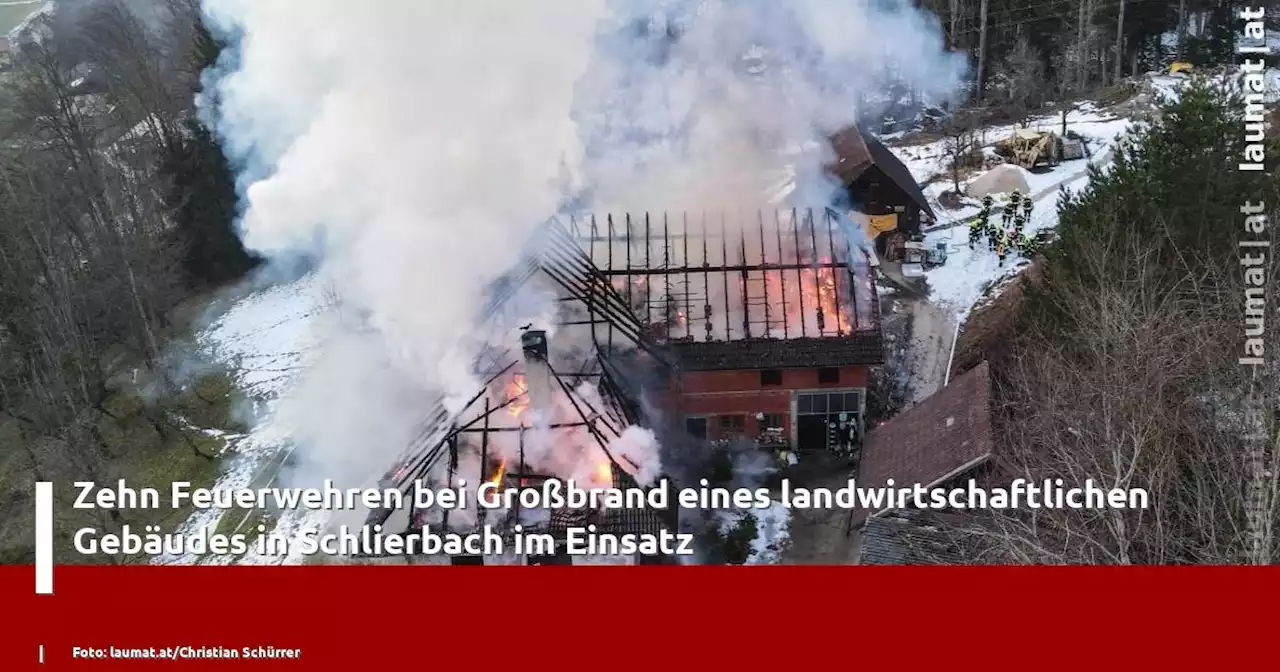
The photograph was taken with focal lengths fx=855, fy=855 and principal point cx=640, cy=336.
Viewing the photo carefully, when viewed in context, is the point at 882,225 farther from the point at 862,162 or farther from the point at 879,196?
the point at 862,162

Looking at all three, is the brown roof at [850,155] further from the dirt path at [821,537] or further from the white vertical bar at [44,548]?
the white vertical bar at [44,548]

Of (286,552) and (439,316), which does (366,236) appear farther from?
(286,552)

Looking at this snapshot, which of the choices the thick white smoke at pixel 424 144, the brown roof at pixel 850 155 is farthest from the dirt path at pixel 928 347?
the thick white smoke at pixel 424 144

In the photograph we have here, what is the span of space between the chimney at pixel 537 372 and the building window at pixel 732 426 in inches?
280

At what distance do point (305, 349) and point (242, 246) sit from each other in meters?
9.67

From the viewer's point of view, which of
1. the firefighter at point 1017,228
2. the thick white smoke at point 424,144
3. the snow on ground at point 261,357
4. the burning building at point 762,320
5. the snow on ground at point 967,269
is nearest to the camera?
the thick white smoke at point 424,144

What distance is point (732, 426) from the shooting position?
2522 cm

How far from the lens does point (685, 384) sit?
2459 centimetres

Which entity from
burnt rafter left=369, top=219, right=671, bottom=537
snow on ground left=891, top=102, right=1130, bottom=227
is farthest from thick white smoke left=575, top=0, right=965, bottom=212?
snow on ground left=891, top=102, right=1130, bottom=227

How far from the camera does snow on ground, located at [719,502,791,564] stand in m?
21.0

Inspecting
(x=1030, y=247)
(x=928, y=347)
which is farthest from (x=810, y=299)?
(x=1030, y=247)

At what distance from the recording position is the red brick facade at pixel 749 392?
79.7ft

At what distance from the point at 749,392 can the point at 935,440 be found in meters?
6.12

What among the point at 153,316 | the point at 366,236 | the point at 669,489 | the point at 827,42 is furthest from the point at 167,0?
the point at 669,489
